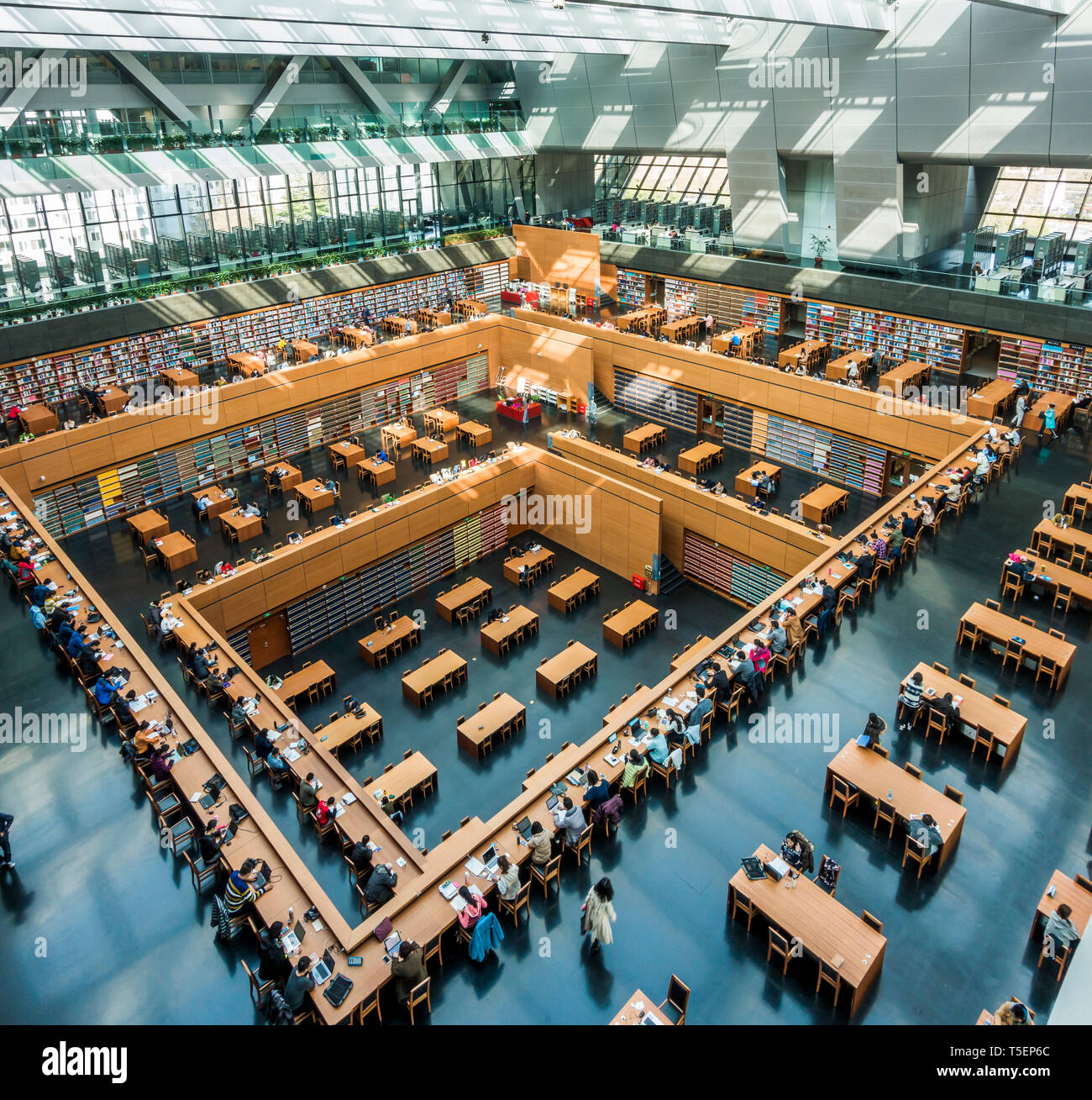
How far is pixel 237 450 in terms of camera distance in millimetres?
21500

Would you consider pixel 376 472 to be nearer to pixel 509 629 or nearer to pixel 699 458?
pixel 509 629

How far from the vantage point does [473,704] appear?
1525 centimetres

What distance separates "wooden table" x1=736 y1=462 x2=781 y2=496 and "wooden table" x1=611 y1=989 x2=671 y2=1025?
14061 mm

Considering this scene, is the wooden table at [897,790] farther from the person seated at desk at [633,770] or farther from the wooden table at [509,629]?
the wooden table at [509,629]

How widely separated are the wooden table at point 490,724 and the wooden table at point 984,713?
21.1ft

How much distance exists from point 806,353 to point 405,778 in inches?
630

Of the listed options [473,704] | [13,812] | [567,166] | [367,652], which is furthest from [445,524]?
[567,166]

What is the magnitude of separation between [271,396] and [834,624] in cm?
1579

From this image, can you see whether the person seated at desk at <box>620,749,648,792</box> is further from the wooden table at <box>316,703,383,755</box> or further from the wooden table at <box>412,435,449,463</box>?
the wooden table at <box>412,435,449,463</box>

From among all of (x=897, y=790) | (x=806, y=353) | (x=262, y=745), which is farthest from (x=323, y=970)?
(x=806, y=353)

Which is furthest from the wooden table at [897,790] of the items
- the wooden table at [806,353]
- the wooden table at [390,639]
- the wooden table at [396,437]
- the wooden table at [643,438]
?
the wooden table at [396,437]

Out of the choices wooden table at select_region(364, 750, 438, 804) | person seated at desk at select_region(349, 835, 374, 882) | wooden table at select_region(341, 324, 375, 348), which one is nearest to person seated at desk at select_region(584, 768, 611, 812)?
person seated at desk at select_region(349, 835, 374, 882)

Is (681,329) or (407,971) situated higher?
(681,329)
